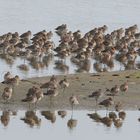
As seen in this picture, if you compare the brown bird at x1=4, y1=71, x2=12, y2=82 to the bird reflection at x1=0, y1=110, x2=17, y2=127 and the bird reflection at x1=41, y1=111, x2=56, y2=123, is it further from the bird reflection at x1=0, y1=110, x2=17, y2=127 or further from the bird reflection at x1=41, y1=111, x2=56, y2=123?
the bird reflection at x1=41, y1=111, x2=56, y2=123

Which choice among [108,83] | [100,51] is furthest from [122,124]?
[100,51]

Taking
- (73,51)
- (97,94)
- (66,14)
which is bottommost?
(97,94)

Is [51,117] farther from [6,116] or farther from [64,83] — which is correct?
[64,83]

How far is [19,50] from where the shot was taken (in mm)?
38594

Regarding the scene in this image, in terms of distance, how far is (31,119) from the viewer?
83.8 ft

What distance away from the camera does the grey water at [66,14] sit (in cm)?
4847

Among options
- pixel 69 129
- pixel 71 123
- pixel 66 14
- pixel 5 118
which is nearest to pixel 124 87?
pixel 71 123

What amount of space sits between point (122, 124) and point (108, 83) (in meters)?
4.83

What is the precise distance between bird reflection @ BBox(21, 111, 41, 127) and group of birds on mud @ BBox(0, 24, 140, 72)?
8310 mm

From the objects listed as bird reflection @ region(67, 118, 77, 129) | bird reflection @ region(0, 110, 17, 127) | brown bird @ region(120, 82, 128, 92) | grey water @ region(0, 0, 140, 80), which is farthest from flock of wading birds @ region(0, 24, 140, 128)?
bird reflection @ region(67, 118, 77, 129)

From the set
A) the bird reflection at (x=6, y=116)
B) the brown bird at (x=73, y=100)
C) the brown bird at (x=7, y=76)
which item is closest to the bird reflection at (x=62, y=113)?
the brown bird at (x=73, y=100)

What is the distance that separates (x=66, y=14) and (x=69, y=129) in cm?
2984

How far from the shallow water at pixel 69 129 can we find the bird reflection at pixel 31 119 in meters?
0.11

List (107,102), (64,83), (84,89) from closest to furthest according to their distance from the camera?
1. (107,102)
2. (64,83)
3. (84,89)
